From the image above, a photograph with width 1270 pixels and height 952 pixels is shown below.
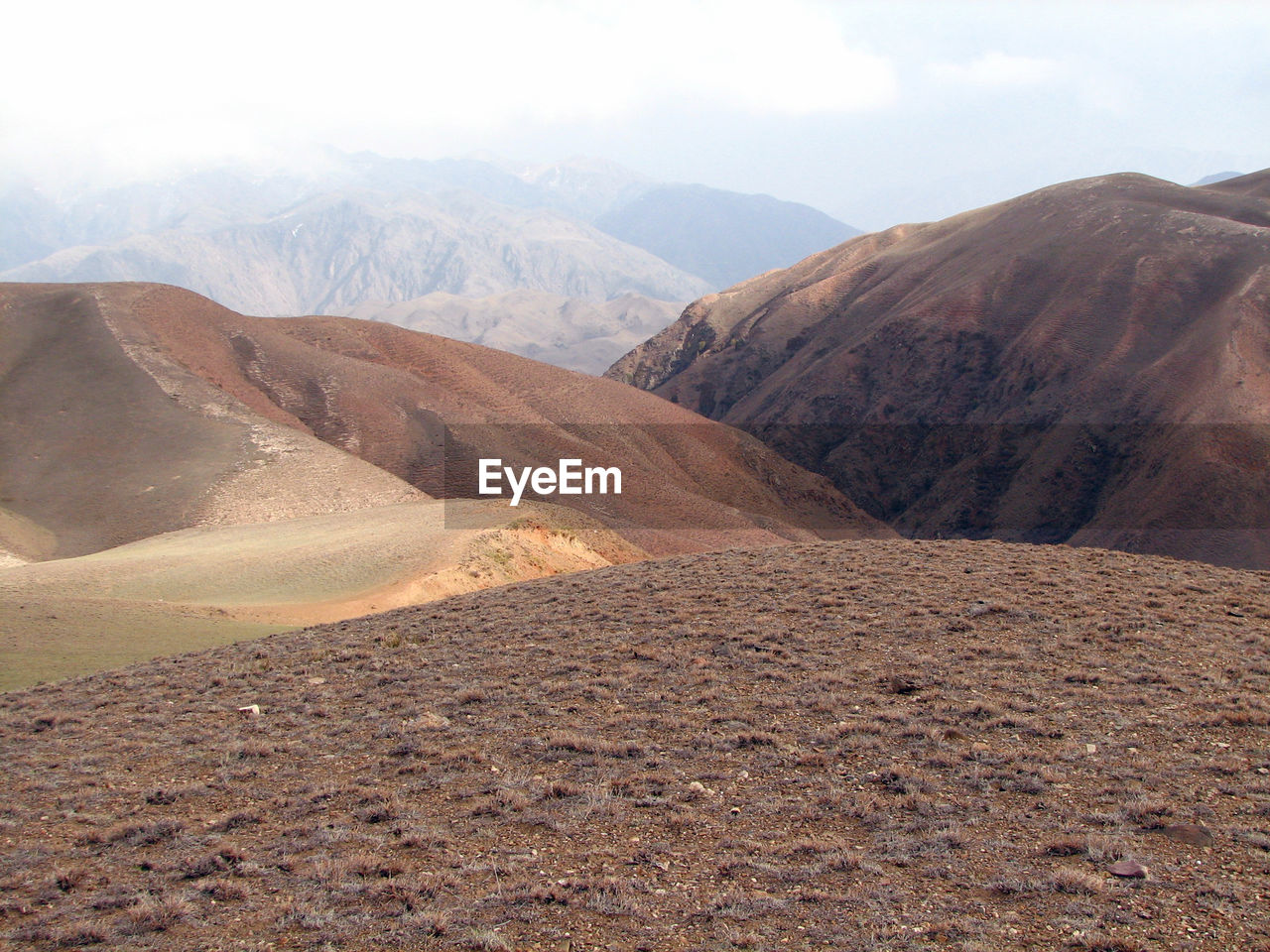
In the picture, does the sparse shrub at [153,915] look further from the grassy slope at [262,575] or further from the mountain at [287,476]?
the mountain at [287,476]

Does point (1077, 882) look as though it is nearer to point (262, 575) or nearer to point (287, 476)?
point (262, 575)

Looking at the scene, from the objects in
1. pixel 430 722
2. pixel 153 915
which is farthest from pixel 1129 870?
pixel 430 722

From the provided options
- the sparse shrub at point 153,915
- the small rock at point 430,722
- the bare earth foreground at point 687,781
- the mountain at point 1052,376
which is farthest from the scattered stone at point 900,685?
the mountain at point 1052,376

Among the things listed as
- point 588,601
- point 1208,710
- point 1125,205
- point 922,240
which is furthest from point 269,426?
point 922,240

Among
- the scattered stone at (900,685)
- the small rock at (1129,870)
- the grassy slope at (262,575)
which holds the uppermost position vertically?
the small rock at (1129,870)

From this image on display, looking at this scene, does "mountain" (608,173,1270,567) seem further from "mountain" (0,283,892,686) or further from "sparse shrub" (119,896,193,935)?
"sparse shrub" (119,896,193,935)
